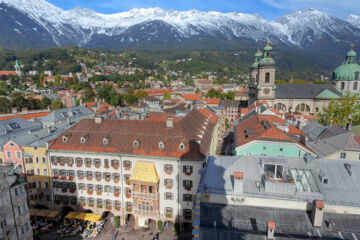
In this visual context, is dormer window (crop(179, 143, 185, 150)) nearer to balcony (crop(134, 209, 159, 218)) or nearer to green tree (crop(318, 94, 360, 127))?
balcony (crop(134, 209, 159, 218))

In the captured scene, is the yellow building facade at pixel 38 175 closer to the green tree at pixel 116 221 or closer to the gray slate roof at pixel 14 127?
the green tree at pixel 116 221

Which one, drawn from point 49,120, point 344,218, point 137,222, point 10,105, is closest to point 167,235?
point 137,222

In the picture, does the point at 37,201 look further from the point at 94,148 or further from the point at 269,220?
the point at 269,220

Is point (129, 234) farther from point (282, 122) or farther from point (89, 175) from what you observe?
point (282, 122)

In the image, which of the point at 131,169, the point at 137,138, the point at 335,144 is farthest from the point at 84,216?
the point at 335,144

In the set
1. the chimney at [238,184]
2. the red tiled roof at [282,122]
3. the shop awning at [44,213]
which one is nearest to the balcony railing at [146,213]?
the shop awning at [44,213]

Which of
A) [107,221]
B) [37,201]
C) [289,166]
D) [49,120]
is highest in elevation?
[289,166]
